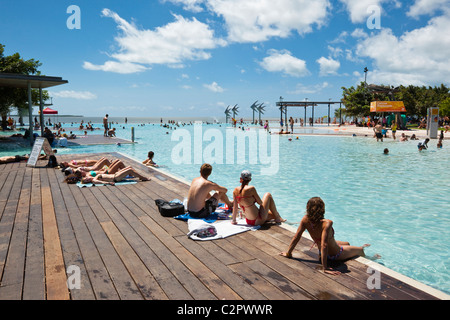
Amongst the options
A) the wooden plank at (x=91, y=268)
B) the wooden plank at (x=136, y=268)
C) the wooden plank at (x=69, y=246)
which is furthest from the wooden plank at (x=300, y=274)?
the wooden plank at (x=69, y=246)

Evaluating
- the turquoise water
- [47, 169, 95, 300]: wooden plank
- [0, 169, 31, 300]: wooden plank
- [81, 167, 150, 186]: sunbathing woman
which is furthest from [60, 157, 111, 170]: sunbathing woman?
the turquoise water

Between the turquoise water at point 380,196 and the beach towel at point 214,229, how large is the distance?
2.65 meters

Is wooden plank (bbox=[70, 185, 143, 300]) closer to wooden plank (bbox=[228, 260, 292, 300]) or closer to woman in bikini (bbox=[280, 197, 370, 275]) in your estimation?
wooden plank (bbox=[228, 260, 292, 300])

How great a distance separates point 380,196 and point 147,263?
27.6ft

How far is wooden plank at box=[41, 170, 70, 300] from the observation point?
9.75ft

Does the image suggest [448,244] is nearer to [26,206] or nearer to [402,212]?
[402,212]

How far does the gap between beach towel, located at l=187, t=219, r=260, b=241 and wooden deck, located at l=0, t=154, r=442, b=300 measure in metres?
0.12

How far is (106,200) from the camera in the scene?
650 centimetres

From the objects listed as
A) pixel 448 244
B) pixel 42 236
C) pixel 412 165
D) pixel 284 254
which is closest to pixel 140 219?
pixel 42 236

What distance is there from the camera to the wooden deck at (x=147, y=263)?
298cm

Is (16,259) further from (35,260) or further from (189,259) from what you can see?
(189,259)

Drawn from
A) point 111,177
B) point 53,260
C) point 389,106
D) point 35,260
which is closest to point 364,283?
point 53,260

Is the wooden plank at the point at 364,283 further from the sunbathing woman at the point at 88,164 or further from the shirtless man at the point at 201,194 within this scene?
the sunbathing woman at the point at 88,164

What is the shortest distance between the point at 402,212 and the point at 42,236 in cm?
845
